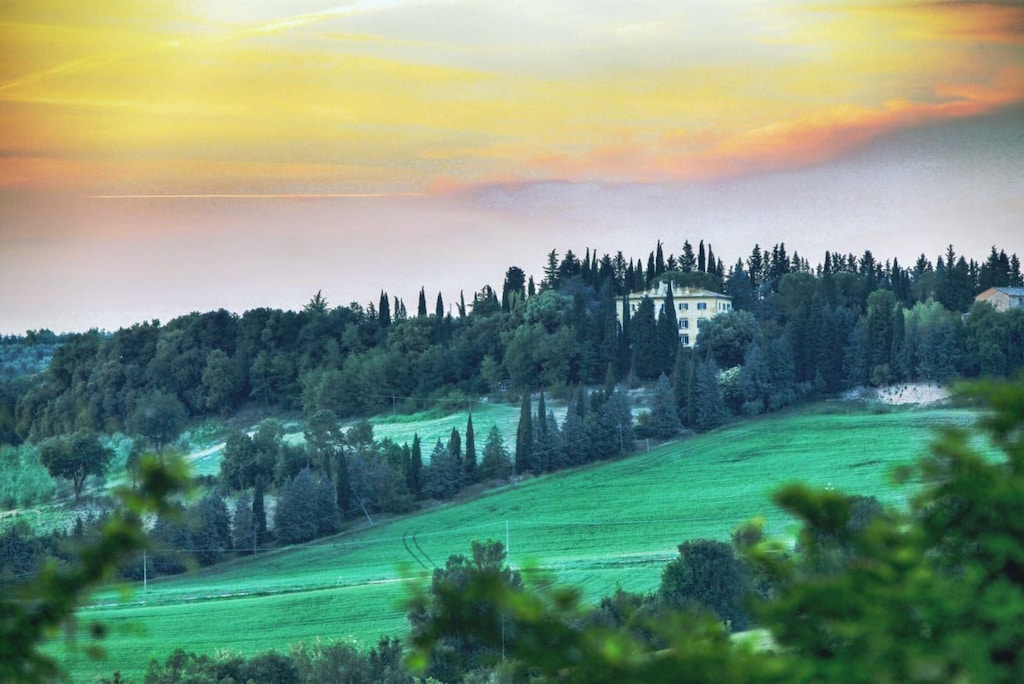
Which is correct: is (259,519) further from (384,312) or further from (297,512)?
(384,312)

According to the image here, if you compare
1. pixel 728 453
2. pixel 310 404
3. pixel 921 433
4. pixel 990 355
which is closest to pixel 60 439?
pixel 310 404

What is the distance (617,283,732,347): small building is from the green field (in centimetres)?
1045

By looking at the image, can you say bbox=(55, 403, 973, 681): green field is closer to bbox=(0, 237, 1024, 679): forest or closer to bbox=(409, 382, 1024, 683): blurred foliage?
bbox=(0, 237, 1024, 679): forest

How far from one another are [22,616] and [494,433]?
5286 cm

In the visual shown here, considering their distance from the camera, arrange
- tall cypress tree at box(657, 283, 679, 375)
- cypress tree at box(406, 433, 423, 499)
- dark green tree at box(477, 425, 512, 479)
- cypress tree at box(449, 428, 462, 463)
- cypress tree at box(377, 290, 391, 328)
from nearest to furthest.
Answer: cypress tree at box(406, 433, 423, 499), cypress tree at box(449, 428, 462, 463), dark green tree at box(477, 425, 512, 479), tall cypress tree at box(657, 283, 679, 375), cypress tree at box(377, 290, 391, 328)

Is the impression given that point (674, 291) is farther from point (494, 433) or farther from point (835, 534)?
point (835, 534)

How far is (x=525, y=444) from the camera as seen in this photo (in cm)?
5650

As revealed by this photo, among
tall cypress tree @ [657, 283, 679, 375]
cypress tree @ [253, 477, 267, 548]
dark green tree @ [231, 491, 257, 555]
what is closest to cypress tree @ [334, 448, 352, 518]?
cypress tree @ [253, 477, 267, 548]

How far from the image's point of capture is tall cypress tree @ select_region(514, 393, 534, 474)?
56.1 m

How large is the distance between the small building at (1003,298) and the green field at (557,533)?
15.0 m

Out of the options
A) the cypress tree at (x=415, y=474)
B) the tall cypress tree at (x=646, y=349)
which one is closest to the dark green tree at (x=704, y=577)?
the cypress tree at (x=415, y=474)

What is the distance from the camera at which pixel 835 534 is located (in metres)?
3.37

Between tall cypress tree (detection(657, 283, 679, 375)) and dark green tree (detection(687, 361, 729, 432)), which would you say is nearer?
dark green tree (detection(687, 361, 729, 432))

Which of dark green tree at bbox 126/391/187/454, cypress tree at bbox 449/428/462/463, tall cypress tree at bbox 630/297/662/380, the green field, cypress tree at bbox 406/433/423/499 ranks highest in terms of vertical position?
tall cypress tree at bbox 630/297/662/380
